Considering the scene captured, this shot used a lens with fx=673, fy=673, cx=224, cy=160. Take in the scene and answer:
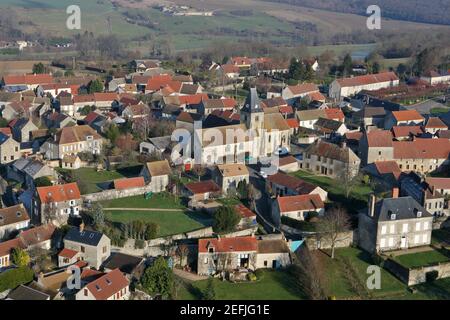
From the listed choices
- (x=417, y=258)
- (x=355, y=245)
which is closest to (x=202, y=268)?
(x=355, y=245)

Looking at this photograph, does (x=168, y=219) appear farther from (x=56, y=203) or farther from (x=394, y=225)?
A: (x=394, y=225)

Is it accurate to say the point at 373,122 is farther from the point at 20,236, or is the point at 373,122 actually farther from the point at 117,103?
A: the point at 20,236

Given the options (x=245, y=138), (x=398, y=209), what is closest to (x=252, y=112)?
(x=245, y=138)

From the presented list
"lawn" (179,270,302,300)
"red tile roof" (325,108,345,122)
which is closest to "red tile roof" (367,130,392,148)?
"red tile roof" (325,108,345,122)

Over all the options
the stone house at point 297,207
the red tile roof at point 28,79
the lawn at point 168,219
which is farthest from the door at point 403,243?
the red tile roof at point 28,79

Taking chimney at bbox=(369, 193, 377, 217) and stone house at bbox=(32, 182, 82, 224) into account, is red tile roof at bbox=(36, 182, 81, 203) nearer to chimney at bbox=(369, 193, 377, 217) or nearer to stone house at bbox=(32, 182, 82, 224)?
stone house at bbox=(32, 182, 82, 224)
